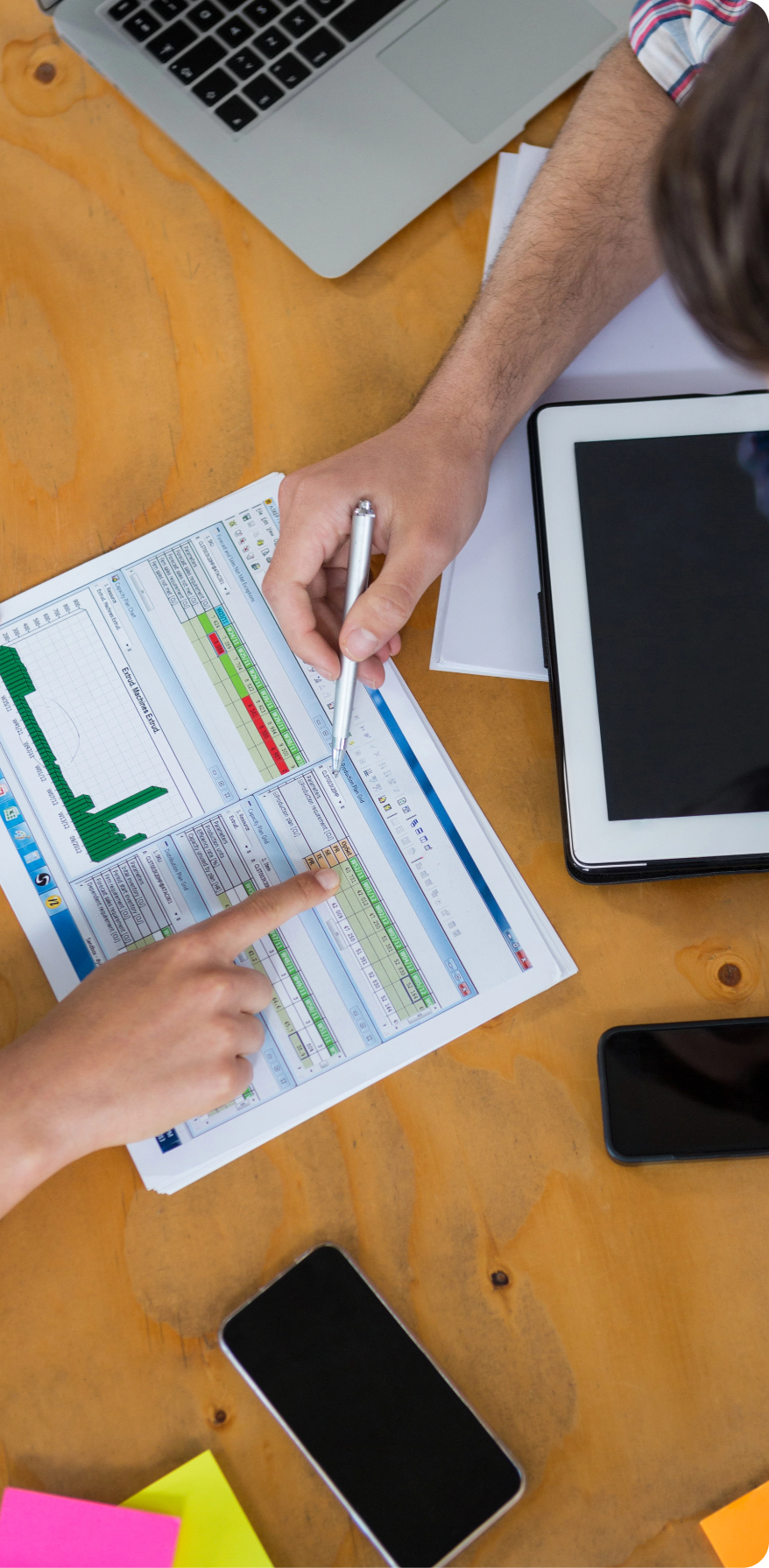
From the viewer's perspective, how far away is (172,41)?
0.73m

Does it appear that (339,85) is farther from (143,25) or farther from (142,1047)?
(142,1047)

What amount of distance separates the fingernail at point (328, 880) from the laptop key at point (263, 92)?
2.02 ft

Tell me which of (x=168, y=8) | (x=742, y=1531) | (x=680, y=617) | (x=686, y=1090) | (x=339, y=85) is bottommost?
(x=742, y=1531)

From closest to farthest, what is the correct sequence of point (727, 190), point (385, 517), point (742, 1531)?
point (727, 190)
point (742, 1531)
point (385, 517)

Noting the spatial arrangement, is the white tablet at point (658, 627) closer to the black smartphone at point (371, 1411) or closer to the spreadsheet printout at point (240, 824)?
the spreadsheet printout at point (240, 824)

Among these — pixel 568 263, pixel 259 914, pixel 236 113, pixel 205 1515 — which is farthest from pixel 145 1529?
pixel 236 113

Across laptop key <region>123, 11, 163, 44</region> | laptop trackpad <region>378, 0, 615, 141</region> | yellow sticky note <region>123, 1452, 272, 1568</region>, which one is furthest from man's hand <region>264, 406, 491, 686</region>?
yellow sticky note <region>123, 1452, 272, 1568</region>

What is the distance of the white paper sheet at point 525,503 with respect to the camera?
0.67 metres

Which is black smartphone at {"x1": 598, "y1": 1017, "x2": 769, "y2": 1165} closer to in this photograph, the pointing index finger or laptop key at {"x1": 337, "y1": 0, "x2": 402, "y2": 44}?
the pointing index finger

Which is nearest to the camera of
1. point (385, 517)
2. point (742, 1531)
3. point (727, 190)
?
point (727, 190)

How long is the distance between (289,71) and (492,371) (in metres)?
0.31

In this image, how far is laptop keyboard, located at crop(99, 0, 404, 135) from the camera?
2.39 feet

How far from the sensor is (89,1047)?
60cm

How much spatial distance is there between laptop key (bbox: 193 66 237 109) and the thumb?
427 mm
